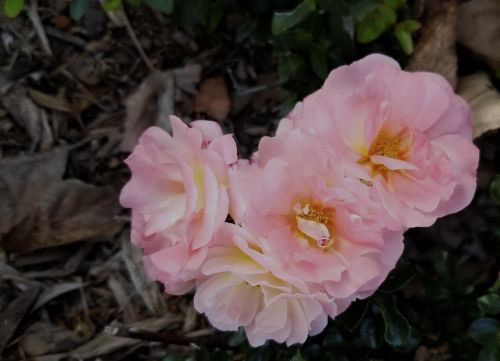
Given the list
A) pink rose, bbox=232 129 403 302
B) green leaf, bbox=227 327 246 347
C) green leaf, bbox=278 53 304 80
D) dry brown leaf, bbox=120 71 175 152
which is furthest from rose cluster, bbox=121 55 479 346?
A: dry brown leaf, bbox=120 71 175 152

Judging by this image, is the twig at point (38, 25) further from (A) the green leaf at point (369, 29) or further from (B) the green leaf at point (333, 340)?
(B) the green leaf at point (333, 340)

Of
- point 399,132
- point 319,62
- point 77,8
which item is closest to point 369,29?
→ point 319,62

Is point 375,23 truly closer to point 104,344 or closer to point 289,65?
point 289,65

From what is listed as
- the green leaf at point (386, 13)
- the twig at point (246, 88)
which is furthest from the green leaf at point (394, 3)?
the twig at point (246, 88)

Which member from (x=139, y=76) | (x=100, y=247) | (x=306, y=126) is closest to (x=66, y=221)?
(x=100, y=247)

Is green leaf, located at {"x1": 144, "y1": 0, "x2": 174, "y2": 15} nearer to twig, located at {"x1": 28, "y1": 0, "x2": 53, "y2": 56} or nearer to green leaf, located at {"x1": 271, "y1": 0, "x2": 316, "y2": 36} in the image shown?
green leaf, located at {"x1": 271, "y1": 0, "x2": 316, "y2": 36}
